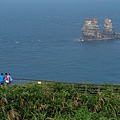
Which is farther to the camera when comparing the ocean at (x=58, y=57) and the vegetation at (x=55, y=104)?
the ocean at (x=58, y=57)

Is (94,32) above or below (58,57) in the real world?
above

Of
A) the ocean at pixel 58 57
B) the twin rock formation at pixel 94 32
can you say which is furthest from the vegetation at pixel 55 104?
the twin rock formation at pixel 94 32

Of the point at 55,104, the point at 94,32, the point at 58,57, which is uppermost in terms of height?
the point at 94,32

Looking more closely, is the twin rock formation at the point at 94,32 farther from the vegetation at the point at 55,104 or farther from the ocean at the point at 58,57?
the vegetation at the point at 55,104

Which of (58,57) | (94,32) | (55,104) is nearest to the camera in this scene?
(55,104)

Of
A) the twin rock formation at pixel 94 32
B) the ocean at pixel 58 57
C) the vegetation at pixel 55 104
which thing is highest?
the twin rock formation at pixel 94 32

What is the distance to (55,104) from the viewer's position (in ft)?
60.7

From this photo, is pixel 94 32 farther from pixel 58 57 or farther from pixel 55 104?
pixel 55 104

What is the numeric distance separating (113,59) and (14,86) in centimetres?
10445

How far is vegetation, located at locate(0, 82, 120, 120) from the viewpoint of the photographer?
1766cm

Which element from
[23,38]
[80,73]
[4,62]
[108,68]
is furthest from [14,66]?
[23,38]

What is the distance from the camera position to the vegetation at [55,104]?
17656 mm

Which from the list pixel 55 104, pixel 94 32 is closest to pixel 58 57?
pixel 94 32

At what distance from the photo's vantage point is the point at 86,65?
4476 inches
